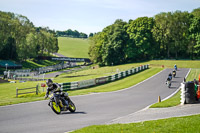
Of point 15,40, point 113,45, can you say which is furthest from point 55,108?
point 15,40

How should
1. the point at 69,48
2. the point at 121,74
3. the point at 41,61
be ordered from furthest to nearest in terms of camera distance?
the point at 69,48, the point at 41,61, the point at 121,74

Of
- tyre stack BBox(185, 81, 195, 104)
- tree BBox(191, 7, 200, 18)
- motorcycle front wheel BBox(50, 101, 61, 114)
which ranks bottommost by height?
motorcycle front wheel BBox(50, 101, 61, 114)

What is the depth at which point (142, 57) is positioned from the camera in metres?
82.6

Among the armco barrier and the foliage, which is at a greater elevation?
the foliage

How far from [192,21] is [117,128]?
232 ft

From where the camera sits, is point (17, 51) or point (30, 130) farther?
point (17, 51)

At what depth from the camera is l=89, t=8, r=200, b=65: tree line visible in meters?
74.4

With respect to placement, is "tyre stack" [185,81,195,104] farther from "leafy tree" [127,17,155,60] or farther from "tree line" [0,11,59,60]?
"tree line" [0,11,59,60]

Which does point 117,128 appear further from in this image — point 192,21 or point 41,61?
point 41,61

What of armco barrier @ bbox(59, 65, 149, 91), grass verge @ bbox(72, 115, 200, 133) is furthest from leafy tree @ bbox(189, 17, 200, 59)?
grass verge @ bbox(72, 115, 200, 133)

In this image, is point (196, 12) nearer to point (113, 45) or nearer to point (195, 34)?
point (195, 34)

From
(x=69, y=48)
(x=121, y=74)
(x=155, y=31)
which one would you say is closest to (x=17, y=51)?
(x=155, y=31)

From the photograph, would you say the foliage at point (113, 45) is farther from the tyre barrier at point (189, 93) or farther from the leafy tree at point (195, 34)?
the tyre barrier at point (189, 93)

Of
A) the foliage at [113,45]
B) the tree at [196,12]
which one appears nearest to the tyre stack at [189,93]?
the foliage at [113,45]
